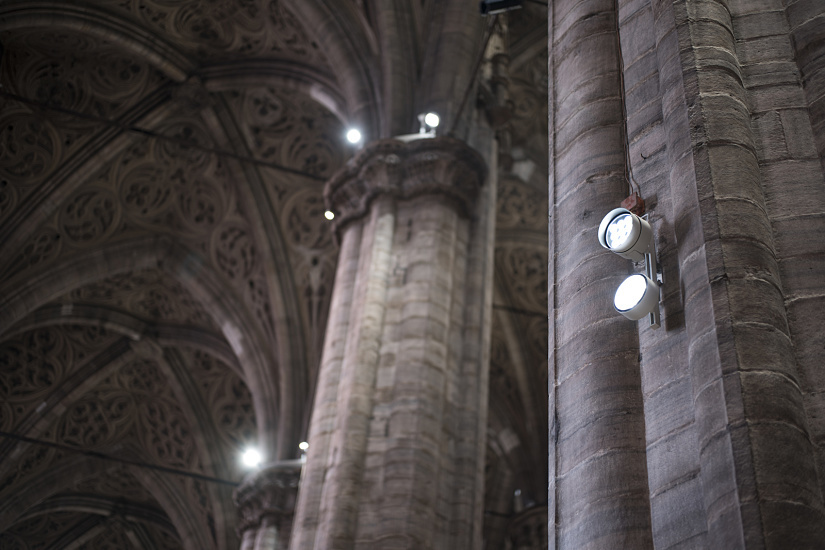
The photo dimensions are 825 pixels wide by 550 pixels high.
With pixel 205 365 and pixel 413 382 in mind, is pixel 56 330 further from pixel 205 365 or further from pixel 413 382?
pixel 413 382

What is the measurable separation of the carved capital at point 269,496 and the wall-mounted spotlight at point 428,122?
5.42m

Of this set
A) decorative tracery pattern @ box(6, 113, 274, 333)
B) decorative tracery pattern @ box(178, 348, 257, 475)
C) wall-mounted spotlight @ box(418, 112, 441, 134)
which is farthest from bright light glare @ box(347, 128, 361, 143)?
decorative tracery pattern @ box(178, 348, 257, 475)

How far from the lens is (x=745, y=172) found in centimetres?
377

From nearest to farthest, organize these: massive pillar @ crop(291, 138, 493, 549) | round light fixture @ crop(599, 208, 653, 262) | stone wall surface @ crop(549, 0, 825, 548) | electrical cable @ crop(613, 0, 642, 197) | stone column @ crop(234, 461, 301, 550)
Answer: stone wall surface @ crop(549, 0, 825, 548) < round light fixture @ crop(599, 208, 653, 262) < electrical cable @ crop(613, 0, 642, 197) < massive pillar @ crop(291, 138, 493, 549) < stone column @ crop(234, 461, 301, 550)

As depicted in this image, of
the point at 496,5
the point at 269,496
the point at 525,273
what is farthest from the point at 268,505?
the point at 496,5

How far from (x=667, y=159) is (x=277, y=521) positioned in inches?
411

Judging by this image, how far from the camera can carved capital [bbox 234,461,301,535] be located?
13.6 m

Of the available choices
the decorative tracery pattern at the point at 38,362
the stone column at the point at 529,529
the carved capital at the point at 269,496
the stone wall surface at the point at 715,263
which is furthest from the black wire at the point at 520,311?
the stone wall surface at the point at 715,263

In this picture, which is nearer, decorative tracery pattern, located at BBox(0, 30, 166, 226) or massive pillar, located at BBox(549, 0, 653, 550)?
massive pillar, located at BBox(549, 0, 653, 550)

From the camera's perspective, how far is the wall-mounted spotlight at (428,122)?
9766 mm

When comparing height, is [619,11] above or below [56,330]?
below

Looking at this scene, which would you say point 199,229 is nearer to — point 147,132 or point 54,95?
point 147,132

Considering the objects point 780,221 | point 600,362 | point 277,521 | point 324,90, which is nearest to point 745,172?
point 780,221

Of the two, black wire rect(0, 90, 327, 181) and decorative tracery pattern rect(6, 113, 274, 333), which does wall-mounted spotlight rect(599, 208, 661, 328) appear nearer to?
black wire rect(0, 90, 327, 181)
